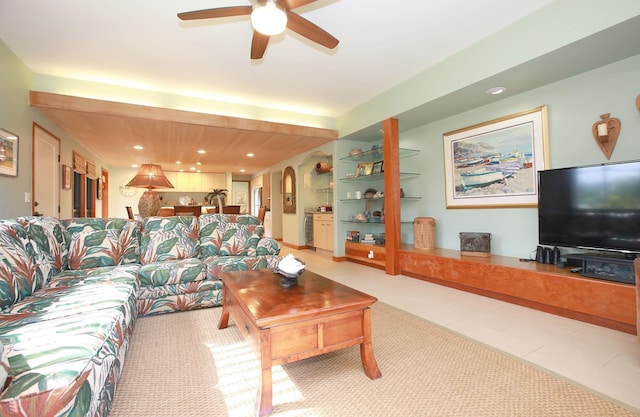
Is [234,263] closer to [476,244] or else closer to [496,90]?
[476,244]

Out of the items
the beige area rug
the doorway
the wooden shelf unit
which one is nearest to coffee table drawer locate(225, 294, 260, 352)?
the beige area rug

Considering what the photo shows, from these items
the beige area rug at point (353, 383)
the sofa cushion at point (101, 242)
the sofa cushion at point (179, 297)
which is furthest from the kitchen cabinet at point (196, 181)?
the beige area rug at point (353, 383)

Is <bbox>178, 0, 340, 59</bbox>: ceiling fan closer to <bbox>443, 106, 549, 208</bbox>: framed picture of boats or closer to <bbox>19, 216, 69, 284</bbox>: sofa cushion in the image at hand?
<bbox>19, 216, 69, 284</bbox>: sofa cushion

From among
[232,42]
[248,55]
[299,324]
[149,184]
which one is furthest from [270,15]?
[149,184]

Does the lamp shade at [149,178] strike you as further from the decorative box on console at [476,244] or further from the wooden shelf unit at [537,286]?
the decorative box on console at [476,244]

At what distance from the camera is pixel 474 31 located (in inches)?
110

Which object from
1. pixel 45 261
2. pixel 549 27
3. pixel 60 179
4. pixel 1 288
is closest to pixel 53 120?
pixel 60 179

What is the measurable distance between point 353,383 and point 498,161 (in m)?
3.20

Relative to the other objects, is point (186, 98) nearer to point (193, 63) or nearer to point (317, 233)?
point (193, 63)

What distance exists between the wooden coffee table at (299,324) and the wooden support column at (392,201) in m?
2.44

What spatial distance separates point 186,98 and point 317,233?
355 centimetres

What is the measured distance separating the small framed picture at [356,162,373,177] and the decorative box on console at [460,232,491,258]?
1876 mm

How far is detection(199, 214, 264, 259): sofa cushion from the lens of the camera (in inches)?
124

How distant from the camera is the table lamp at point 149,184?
339 cm
